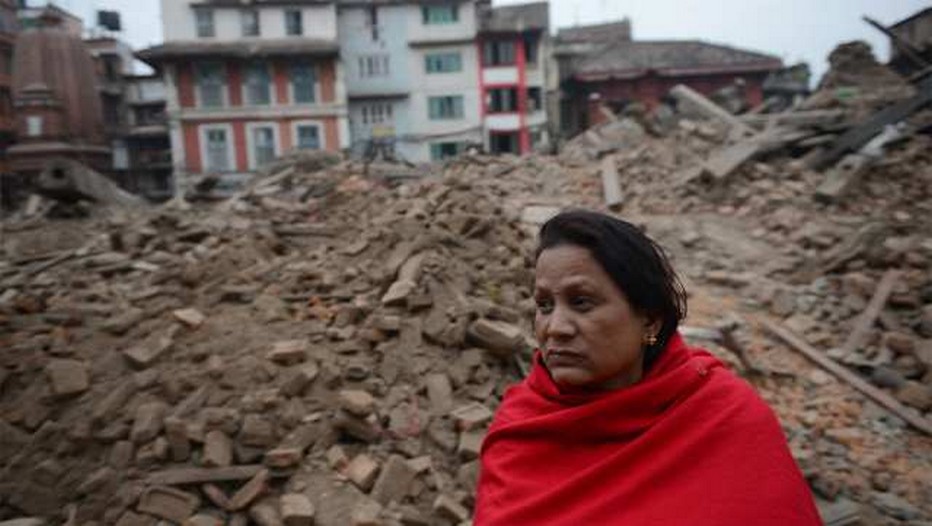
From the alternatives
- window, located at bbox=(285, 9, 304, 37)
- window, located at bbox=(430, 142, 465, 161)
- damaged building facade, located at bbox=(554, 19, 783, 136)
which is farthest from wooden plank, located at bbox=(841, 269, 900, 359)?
window, located at bbox=(285, 9, 304, 37)

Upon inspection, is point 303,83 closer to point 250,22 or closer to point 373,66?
point 250,22

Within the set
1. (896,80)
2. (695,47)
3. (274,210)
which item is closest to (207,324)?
(274,210)

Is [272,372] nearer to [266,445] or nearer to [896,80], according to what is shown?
[266,445]

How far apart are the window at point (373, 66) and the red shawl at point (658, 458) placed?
3200cm

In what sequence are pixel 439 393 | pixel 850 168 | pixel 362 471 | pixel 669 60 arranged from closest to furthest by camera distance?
pixel 362 471, pixel 439 393, pixel 850 168, pixel 669 60

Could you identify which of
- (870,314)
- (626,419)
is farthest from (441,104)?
(626,419)

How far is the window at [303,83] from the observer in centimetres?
2900

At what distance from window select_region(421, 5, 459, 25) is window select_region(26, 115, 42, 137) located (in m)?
18.5

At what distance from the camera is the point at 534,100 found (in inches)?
1254

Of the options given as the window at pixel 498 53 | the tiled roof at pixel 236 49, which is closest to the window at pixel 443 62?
the window at pixel 498 53

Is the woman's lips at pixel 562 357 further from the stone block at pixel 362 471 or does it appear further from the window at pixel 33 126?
the window at pixel 33 126

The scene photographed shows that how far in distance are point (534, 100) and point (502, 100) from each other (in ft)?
5.49

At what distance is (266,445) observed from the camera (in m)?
4.17

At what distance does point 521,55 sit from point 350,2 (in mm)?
9119
